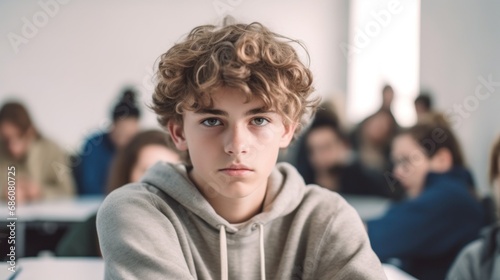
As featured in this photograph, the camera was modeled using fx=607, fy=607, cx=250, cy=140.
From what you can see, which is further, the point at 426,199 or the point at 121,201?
the point at 426,199

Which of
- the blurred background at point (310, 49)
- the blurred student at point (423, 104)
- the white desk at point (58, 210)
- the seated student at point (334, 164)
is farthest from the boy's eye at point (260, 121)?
the blurred student at point (423, 104)

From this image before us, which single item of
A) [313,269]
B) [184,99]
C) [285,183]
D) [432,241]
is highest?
[184,99]

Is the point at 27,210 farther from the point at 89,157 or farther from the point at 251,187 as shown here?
the point at 251,187

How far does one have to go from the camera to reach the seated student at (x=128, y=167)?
2328mm

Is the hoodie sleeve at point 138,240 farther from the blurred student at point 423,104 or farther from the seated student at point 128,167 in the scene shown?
the blurred student at point 423,104

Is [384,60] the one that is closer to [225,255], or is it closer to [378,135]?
[378,135]

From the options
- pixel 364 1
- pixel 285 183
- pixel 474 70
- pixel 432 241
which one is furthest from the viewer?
pixel 364 1

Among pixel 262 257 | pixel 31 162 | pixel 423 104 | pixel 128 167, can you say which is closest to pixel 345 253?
pixel 262 257

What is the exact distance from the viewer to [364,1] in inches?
134

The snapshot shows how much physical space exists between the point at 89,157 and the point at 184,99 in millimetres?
2436

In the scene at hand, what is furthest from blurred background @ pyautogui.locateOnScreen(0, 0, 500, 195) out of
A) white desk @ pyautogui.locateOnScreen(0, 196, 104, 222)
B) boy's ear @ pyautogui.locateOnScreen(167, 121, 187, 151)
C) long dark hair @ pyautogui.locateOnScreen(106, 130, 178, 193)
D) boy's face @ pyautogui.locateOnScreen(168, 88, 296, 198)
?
boy's face @ pyautogui.locateOnScreen(168, 88, 296, 198)

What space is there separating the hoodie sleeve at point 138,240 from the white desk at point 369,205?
211 cm

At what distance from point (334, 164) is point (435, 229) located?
74cm

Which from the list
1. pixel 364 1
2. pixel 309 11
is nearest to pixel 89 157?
pixel 309 11
